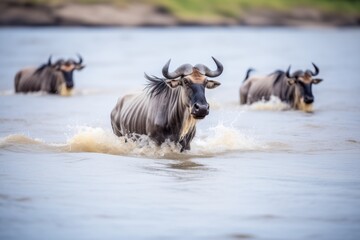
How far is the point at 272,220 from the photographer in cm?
958

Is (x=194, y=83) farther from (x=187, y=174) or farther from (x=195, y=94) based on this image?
(x=187, y=174)

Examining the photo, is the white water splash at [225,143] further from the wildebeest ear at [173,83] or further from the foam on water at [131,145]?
the wildebeest ear at [173,83]

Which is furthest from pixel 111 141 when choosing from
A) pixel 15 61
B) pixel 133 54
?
pixel 133 54

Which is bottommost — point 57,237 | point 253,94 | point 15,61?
point 57,237

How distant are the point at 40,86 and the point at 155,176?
15.3 metres

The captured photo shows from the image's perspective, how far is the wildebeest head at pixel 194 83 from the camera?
497 inches

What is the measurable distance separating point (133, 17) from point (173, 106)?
357 feet

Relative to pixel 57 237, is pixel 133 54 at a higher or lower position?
higher

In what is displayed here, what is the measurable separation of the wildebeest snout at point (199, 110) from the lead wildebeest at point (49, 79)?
14.3m

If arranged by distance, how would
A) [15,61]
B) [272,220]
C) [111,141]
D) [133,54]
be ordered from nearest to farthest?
[272,220] → [111,141] → [15,61] → [133,54]

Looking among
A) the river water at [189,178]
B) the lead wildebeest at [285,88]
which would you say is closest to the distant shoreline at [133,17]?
the lead wildebeest at [285,88]

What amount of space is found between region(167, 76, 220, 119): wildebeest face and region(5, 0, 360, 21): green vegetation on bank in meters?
114

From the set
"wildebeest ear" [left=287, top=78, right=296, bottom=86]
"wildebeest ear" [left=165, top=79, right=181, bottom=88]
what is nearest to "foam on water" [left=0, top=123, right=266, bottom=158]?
"wildebeest ear" [left=165, top=79, right=181, bottom=88]

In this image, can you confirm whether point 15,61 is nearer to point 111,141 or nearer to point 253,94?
point 253,94
